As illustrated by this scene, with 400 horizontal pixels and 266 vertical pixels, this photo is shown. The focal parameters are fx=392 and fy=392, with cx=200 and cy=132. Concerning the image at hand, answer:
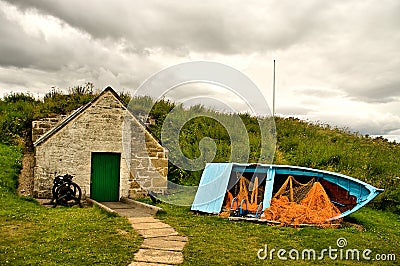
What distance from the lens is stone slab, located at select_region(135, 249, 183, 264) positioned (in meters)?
6.75

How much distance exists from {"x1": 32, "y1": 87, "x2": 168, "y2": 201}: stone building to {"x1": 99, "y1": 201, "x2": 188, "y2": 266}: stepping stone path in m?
3.04

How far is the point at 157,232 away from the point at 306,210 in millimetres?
4153

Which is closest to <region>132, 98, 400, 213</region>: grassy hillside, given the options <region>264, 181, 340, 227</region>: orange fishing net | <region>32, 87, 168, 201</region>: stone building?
<region>32, 87, 168, 201</region>: stone building

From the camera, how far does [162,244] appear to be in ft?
25.6

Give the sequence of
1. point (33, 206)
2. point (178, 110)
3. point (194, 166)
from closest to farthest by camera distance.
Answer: point (33, 206) < point (194, 166) < point (178, 110)

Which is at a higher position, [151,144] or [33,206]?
[151,144]

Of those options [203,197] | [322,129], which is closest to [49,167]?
[203,197]

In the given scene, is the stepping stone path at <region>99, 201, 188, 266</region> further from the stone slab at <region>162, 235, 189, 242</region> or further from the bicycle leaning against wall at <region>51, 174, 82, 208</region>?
the bicycle leaning against wall at <region>51, 174, 82, 208</region>

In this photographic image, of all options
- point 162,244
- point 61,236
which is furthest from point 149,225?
point 61,236

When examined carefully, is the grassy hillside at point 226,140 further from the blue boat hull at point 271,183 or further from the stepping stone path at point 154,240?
the stepping stone path at point 154,240

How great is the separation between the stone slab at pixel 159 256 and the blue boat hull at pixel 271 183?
13.5 feet

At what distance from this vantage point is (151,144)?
15.1m

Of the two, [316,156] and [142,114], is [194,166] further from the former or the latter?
[316,156]

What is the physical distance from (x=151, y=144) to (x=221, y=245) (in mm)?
7804
